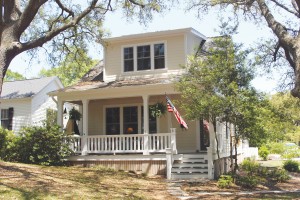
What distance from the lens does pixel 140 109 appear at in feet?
61.8

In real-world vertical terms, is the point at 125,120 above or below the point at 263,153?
above

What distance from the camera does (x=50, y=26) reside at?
18641mm

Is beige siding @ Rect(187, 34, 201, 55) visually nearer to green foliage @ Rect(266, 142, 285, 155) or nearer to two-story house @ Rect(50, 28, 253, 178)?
two-story house @ Rect(50, 28, 253, 178)

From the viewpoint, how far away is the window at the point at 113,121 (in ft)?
63.1

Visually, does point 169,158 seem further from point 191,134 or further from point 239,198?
point 239,198

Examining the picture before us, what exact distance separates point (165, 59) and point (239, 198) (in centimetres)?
915

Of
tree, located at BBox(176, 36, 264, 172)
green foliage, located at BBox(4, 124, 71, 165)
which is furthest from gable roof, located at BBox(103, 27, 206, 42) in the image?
green foliage, located at BBox(4, 124, 71, 165)

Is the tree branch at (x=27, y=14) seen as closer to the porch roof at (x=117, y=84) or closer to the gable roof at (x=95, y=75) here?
the porch roof at (x=117, y=84)

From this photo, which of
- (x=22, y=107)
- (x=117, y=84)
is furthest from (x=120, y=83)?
(x=22, y=107)

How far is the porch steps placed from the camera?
47.5ft

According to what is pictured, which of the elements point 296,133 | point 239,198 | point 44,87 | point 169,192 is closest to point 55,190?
point 169,192

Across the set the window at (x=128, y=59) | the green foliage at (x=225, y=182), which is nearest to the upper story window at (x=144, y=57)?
the window at (x=128, y=59)

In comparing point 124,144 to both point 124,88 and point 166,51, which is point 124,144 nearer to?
point 124,88

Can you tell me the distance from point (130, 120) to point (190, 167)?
17.0 ft
